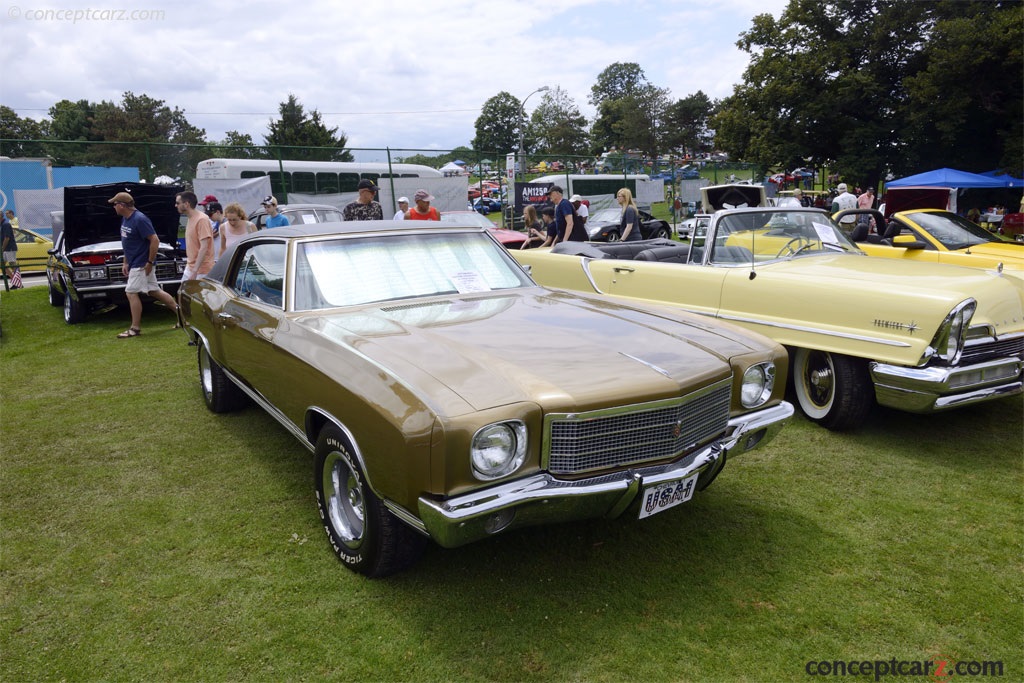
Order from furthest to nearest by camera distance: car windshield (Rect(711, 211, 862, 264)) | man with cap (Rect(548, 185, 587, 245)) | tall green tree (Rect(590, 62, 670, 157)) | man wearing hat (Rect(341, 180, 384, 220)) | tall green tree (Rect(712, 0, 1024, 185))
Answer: tall green tree (Rect(590, 62, 670, 157)), tall green tree (Rect(712, 0, 1024, 185)), man wearing hat (Rect(341, 180, 384, 220)), man with cap (Rect(548, 185, 587, 245)), car windshield (Rect(711, 211, 862, 264))

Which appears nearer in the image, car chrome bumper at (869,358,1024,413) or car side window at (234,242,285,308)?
car side window at (234,242,285,308)

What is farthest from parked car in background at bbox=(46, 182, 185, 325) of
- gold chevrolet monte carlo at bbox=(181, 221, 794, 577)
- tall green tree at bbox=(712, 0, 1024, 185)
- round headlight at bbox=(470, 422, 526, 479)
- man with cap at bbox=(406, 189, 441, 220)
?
tall green tree at bbox=(712, 0, 1024, 185)

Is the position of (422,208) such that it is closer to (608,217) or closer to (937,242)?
(937,242)

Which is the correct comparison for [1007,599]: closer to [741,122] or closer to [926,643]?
[926,643]

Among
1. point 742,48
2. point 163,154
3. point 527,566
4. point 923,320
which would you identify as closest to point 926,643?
point 527,566

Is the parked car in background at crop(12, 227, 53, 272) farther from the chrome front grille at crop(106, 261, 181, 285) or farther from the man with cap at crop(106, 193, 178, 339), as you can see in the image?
the man with cap at crop(106, 193, 178, 339)

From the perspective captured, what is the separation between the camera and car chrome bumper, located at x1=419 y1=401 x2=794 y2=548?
230 centimetres

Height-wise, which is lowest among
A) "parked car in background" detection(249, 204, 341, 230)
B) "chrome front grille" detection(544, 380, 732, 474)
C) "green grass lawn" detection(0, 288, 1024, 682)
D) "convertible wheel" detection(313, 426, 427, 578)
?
"green grass lawn" detection(0, 288, 1024, 682)

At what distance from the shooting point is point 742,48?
32562 mm

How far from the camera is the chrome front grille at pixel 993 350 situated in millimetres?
4234

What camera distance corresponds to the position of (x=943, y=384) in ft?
13.2

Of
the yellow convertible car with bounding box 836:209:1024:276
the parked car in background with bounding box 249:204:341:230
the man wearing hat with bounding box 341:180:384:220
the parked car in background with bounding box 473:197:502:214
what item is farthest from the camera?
the parked car in background with bounding box 473:197:502:214

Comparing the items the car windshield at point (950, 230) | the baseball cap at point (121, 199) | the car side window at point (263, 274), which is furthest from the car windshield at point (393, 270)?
the car windshield at point (950, 230)

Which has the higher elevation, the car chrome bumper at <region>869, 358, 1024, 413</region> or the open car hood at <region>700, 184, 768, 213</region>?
the open car hood at <region>700, 184, 768, 213</region>
